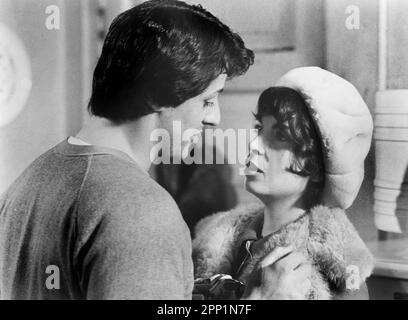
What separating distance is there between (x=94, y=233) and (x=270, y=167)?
1.95ft

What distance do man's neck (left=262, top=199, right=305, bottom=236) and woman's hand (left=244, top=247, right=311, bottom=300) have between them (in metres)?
0.07

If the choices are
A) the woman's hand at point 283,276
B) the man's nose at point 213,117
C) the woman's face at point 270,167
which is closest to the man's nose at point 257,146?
the woman's face at point 270,167

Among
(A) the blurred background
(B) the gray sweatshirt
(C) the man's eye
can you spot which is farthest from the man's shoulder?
(C) the man's eye

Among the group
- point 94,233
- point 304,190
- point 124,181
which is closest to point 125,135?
point 124,181

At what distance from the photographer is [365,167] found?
185 cm

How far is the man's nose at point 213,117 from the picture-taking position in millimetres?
1846

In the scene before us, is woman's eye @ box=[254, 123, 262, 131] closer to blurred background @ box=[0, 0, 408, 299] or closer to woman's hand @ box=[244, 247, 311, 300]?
blurred background @ box=[0, 0, 408, 299]

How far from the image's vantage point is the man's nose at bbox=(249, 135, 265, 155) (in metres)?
1.85

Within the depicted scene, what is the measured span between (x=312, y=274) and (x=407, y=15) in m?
0.88

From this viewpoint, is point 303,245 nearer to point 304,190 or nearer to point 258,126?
point 304,190

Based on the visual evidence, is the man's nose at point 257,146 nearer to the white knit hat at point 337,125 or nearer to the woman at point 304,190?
the woman at point 304,190

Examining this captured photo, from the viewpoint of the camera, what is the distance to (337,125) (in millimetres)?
1789

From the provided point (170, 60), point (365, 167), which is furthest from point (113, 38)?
point (365, 167)
